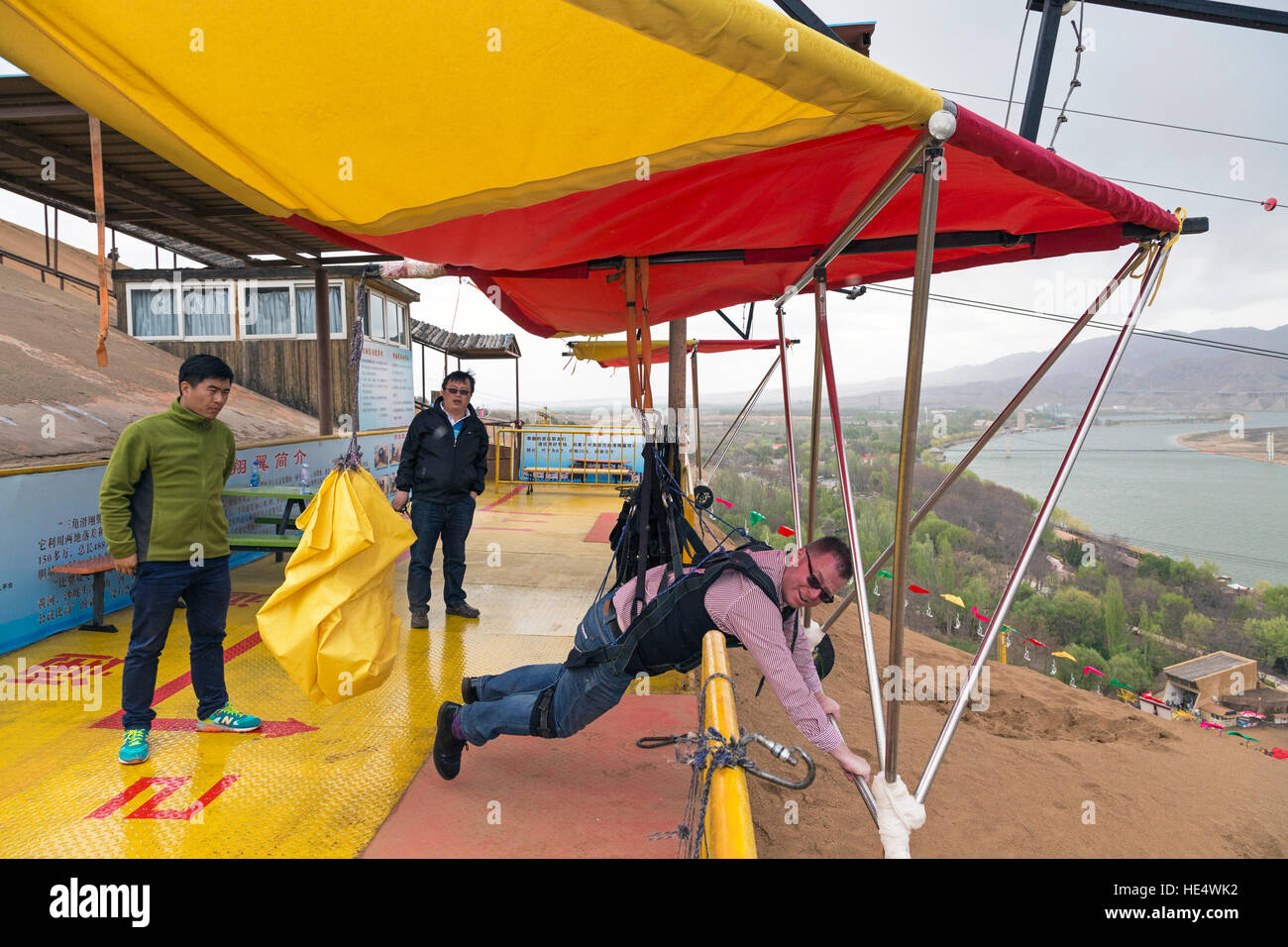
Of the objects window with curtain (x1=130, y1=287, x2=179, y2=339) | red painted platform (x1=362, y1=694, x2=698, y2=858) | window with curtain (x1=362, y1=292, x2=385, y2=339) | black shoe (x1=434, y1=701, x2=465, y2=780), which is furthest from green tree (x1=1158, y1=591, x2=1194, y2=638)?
window with curtain (x1=130, y1=287, x2=179, y2=339)

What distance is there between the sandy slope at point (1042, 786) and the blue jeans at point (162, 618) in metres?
2.98

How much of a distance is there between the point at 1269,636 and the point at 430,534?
46.7 metres

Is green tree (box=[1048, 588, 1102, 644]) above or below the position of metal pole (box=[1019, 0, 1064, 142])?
below

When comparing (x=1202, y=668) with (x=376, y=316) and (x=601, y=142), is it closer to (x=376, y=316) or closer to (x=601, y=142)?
(x=376, y=316)

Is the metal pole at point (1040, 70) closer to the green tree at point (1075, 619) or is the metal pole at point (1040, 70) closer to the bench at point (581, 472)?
the bench at point (581, 472)

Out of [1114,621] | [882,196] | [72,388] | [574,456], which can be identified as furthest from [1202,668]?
[72,388]

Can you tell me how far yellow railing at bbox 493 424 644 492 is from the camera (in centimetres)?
1500

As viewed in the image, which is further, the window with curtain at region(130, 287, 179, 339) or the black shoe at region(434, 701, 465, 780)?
the window with curtain at region(130, 287, 179, 339)

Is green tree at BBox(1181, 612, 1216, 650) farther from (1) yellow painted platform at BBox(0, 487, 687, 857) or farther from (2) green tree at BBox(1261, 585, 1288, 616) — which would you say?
(1) yellow painted platform at BBox(0, 487, 687, 857)

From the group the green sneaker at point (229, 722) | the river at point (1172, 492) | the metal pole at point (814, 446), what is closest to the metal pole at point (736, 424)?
the metal pole at point (814, 446)

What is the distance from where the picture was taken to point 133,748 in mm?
3059

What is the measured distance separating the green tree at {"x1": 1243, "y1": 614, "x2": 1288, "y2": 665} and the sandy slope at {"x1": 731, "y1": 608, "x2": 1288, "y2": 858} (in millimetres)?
35888

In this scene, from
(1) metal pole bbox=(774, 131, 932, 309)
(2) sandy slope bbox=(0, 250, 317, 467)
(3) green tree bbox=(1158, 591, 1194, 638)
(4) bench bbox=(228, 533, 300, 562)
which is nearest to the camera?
(1) metal pole bbox=(774, 131, 932, 309)

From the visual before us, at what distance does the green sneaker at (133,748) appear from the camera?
306cm
